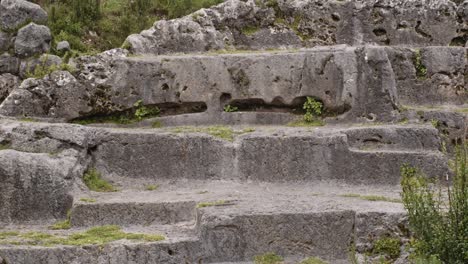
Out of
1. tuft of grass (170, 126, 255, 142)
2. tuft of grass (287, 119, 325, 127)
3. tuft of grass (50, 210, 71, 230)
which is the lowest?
tuft of grass (50, 210, 71, 230)

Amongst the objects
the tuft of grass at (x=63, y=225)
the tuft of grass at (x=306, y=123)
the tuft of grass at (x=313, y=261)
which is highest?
the tuft of grass at (x=306, y=123)

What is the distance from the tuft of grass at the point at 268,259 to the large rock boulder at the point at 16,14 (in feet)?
37.9

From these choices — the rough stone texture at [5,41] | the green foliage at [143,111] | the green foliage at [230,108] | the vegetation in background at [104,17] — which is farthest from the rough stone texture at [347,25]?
the rough stone texture at [5,41]

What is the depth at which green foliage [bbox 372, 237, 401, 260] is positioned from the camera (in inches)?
293

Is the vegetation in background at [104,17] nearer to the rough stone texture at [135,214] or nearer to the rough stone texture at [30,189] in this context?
the rough stone texture at [30,189]

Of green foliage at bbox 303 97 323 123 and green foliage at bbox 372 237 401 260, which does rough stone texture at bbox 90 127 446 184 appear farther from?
green foliage at bbox 372 237 401 260

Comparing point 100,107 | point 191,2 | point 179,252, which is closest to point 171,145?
point 100,107

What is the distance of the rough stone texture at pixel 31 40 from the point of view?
54.2 feet

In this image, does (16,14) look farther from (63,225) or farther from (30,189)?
(63,225)

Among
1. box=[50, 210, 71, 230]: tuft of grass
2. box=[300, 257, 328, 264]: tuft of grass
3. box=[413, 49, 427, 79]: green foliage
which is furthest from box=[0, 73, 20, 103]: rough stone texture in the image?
box=[300, 257, 328, 264]: tuft of grass

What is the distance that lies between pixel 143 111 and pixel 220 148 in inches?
71.1

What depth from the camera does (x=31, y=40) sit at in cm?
1652

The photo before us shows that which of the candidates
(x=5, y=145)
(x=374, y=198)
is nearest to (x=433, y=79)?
(x=374, y=198)

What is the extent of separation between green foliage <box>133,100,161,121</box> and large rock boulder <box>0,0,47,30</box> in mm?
7551
